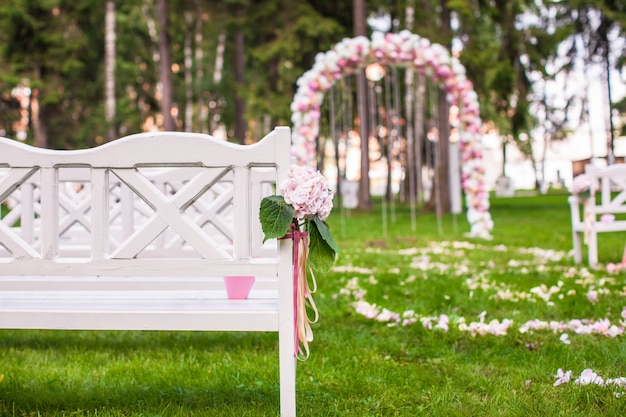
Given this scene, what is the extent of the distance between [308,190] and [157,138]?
58 cm

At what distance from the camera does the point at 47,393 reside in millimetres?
2756

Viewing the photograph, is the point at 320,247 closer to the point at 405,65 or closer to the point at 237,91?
the point at 405,65

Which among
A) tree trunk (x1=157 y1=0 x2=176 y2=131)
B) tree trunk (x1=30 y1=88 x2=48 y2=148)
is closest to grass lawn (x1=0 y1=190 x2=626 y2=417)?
tree trunk (x1=157 y1=0 x2=176 y2=131)

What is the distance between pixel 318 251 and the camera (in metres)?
2.27


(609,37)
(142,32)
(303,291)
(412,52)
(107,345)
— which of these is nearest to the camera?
(303,291)

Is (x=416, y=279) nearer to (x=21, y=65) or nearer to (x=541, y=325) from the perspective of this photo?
(x=541, y=325)

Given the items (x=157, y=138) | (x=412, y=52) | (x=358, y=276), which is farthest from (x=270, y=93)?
(x=157, y=138)

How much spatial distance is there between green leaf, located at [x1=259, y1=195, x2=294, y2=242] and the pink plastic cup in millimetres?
415

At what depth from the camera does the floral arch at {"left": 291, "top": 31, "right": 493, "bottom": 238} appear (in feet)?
35.6

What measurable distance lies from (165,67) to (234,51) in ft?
12.7

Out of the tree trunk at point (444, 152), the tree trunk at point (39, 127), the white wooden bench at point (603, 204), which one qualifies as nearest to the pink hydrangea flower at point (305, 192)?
the white wooden bench at point (603, 204)

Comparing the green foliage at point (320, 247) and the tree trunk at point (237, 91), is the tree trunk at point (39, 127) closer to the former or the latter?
the tree trunk at point (237, 91)

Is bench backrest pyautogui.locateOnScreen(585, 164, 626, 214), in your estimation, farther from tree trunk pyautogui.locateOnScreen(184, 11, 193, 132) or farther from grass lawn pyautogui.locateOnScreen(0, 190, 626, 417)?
tree trunk pyautogui.locateOnScreen(184, 11, 193, 132)

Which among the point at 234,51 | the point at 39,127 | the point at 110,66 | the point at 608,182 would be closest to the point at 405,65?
the point at 608,182
